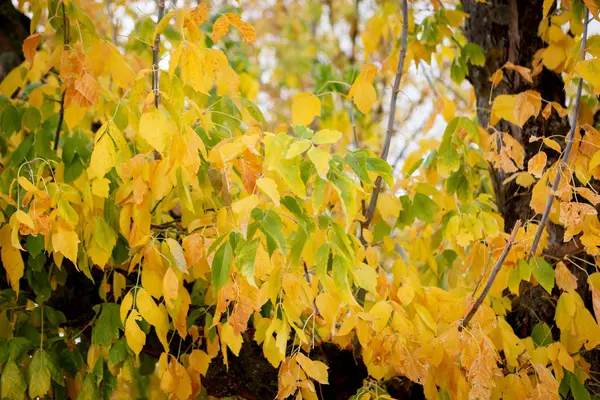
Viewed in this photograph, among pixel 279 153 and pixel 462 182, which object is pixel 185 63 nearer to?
pixel 279 153

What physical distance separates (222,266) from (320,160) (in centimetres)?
34

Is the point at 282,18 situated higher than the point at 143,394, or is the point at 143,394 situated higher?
the point at 282,18

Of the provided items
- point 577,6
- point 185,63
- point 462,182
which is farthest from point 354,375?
point 577,6

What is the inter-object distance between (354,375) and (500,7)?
1576 mm

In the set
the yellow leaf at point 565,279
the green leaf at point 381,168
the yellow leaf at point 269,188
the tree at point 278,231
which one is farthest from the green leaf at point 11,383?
the yellow leaf at point 565,279

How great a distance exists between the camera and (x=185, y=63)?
149cm

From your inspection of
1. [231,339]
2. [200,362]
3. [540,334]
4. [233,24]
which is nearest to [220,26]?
[233,24]

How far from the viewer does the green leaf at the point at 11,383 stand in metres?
1.86

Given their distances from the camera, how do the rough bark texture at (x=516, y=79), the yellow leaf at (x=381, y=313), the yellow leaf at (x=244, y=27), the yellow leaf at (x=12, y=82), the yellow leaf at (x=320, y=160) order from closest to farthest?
the yellow leaf at (x=320, y=160)
the yellow leaf at (x=244, y=27)
the yellow leaf at (x=381, y=313)
the yellow leaf at (x=12, y=82)
the rough bark texture at (x=516, y=79)

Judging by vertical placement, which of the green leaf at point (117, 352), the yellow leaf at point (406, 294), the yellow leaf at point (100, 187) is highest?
the yellow leaf at point (100, 187)

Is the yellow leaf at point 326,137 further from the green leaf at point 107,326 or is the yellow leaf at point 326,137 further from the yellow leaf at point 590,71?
the green leaf at point 107,326

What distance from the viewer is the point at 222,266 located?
1394mm

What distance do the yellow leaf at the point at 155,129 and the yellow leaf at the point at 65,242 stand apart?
1.23 feet

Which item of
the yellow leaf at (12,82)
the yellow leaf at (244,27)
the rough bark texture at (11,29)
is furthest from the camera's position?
the rough bark texture at (11,29)
